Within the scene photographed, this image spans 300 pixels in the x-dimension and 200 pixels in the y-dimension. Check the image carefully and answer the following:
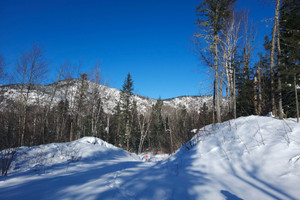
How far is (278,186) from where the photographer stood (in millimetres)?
2652

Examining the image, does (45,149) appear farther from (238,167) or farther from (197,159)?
(238,167)

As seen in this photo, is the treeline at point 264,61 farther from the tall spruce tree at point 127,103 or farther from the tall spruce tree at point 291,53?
the tall spruce tree at point 127,103

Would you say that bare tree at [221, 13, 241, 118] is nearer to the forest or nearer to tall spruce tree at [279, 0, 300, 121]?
the forest

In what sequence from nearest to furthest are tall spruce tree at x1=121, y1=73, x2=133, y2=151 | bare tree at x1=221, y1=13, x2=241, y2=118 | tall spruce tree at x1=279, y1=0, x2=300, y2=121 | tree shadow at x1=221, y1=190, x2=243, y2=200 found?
tree shadow at x1=221, y1=190, x2=243, y2=200 < tall spruce tree at x1=279, y1=0, x2=300, y2=121 < bare tree at x1=221, y1=13, x2=241, y2=118 < tall spruce tree at x1=121, y1=73, x2=133, y2=151

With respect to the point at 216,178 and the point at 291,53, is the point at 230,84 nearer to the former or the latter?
the point at 291,53

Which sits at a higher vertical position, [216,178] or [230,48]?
[230,48]

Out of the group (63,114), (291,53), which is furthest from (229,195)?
(63,114)

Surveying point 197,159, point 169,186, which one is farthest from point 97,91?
point 169,186

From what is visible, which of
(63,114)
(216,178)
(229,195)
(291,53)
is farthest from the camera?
(63,114)

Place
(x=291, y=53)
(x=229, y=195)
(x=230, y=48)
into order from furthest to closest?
(x=230, y=48) < (x=291, y=53) < (x=229, y=195)

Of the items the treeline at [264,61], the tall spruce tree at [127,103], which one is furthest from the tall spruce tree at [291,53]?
the tall spruce tree at [127,103]

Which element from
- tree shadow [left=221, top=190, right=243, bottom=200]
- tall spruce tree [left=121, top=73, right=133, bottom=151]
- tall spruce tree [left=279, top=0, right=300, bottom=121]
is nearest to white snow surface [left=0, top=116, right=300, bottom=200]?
tree shadow [left=221, top=190, right=243, bottom=200]

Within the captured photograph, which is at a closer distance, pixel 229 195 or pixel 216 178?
pixel 229 195

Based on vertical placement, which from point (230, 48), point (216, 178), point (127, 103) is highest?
point (230, 48)
